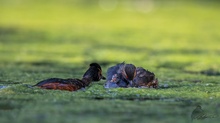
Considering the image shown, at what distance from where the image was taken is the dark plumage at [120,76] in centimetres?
993

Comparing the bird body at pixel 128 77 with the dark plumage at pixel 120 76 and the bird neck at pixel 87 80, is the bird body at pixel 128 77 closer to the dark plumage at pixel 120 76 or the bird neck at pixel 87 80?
the dark plumage at pixel 120 76

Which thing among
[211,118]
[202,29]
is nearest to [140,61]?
[211,118]

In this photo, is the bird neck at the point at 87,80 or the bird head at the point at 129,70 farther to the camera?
the bird neck at the point at 87,80

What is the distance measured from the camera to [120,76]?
10.1 m

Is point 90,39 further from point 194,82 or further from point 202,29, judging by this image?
point 194,82

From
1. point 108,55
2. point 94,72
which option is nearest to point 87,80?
point 94,72

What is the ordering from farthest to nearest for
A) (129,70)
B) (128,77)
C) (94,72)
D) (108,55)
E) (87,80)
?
(108,55) → (94,72) → (87,80) → (128,77) → (129,70)

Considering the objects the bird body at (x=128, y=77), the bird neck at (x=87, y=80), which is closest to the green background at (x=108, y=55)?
the bird neck at (x=87, y=80)

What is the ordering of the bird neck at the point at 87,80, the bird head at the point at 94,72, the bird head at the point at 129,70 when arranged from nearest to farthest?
the bird head at the point at 129,70 → the bird neck at the point at 87,80 → the bird head at the point at 94,72

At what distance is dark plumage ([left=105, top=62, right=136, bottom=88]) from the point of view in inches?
391

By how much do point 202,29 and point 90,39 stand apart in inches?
261

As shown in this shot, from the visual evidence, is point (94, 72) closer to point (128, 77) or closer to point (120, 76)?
point (120, 76)

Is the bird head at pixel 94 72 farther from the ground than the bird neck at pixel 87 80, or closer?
farther from the ground

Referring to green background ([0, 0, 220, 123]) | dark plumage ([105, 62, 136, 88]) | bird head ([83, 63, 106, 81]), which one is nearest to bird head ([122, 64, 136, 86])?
dark plumage ([105, 62, 136, 88])
